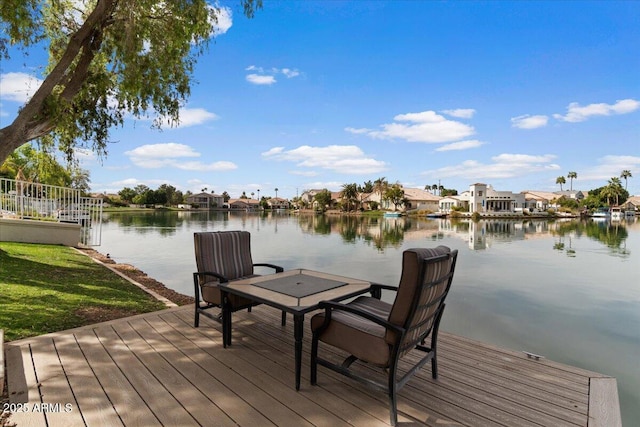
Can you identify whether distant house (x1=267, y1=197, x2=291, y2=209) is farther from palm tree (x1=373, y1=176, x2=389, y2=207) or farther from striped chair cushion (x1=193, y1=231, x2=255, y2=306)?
striped chair cushion (x1=193, y1=231, x2=255, y2=306)

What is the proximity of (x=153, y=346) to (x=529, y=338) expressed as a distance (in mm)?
5146

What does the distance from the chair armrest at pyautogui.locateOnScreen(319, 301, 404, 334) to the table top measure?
11cm

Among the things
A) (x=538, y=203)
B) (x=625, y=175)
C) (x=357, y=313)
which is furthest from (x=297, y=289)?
(x=625, y=175)

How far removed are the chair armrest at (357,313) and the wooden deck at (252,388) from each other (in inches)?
22.2

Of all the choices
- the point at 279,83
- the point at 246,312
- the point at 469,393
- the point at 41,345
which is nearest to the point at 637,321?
the point at 469,393

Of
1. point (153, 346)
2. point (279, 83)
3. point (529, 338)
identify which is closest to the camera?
point (153, 346)

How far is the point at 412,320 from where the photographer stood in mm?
1849

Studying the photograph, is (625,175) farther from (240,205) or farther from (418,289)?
(418,289)

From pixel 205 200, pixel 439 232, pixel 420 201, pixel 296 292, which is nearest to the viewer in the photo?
pixel 296 292

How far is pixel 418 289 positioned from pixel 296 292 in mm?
1125

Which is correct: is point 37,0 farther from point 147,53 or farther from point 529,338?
point 529,338

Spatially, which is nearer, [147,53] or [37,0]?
[37,0]

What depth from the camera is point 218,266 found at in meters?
3.46

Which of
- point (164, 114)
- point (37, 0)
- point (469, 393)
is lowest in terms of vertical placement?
point (469, 393)
